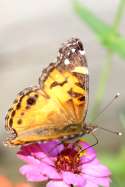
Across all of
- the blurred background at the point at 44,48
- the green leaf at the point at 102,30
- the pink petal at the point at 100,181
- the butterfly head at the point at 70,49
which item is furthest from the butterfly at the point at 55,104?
the blurred background at the point at 44,48

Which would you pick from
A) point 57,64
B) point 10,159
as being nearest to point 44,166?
point 57,64

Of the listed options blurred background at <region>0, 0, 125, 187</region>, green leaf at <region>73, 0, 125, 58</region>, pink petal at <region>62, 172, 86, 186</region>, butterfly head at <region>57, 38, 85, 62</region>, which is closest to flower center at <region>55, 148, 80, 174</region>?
pink petal at <region>62, 172, 86, 186</region>

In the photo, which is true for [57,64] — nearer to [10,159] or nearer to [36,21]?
[10,159]

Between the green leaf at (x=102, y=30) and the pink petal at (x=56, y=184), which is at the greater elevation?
the green leaf at (x=102, y=30)

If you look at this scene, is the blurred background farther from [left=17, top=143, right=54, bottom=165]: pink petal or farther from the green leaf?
[left=17, top=143, right=54, bottom=165]: pink petal

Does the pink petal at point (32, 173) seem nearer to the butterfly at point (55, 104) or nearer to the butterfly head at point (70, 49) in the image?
the butterfly at point (55, 104)

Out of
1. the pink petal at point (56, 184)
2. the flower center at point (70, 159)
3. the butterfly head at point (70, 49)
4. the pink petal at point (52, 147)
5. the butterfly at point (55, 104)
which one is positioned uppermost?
the butterfly head at point (70, 49)
